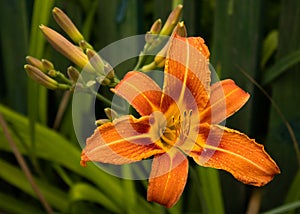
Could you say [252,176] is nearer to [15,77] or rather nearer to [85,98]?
[85,98]

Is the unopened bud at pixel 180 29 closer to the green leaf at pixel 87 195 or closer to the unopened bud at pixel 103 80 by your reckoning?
the unopened bud at pixel 103 80

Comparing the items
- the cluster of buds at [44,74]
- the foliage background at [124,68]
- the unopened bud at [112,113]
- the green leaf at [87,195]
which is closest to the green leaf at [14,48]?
the foliage background at [124,68]

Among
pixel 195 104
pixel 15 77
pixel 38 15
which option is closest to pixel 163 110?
pixel 195 104

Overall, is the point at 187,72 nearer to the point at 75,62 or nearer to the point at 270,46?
the point at 75,62

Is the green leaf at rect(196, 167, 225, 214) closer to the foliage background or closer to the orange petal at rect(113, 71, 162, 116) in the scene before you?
the foliage background

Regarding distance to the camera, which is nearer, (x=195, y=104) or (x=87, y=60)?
(x=195, y=104)

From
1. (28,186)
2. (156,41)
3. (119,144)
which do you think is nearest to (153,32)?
(156,41)
